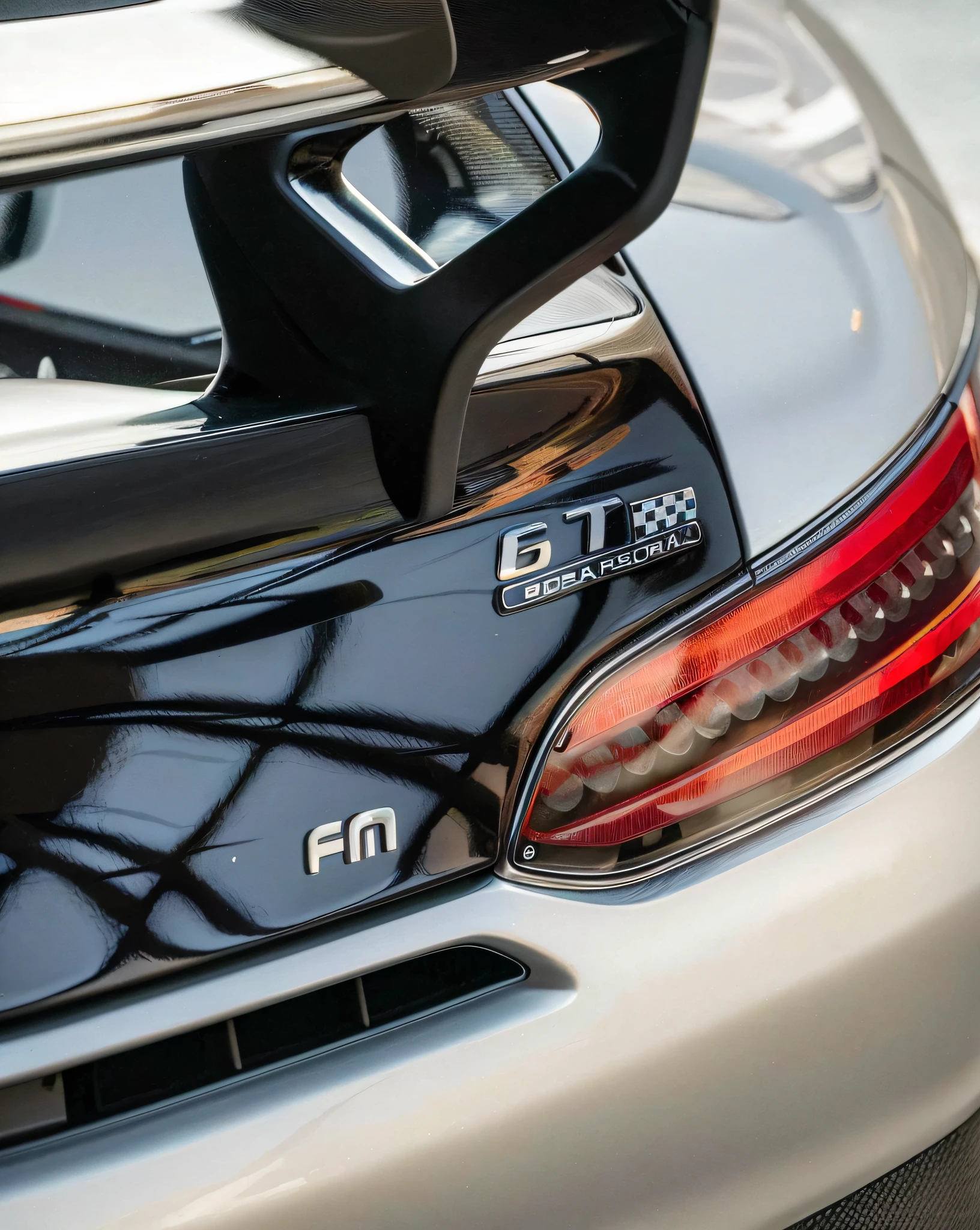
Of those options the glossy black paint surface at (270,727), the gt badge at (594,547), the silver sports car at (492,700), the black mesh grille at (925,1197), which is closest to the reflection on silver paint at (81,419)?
the silver sports car at (492,700)

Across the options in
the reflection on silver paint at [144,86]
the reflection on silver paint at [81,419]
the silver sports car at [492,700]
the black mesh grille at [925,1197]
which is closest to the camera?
the reflection on silver paint at [144,86]

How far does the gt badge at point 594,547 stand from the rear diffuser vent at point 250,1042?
341 mm

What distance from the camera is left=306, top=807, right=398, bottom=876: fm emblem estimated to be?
1016 millimetres

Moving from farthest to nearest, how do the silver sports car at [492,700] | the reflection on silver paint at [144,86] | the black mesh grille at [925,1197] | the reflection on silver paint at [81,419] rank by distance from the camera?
the black mesh grille at [925,1197], the reflection on silver paint at [81,419], the silver sports car at [492,700], the reflection on silver paint at [144,86]

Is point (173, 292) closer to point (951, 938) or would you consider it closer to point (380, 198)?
point (380, 198)

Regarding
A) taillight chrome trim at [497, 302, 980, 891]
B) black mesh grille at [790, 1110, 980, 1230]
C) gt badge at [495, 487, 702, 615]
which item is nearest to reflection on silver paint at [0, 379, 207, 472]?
gt badge at [495, 487, 702, 615]

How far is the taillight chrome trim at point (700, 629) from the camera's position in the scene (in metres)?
1.08

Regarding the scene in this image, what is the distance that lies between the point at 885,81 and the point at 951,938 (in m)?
4.67

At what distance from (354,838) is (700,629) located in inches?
15.0

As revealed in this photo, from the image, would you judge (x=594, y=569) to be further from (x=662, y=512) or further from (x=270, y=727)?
(x=270, y=727)

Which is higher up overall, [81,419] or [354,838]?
[81,419]

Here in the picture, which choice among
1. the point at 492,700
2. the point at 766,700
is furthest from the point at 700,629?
the point at 492,700

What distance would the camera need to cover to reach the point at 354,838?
1.03 meters

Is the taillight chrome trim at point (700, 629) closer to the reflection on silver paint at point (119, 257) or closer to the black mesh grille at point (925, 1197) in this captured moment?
the black mesh grille at point (925, 1197)
